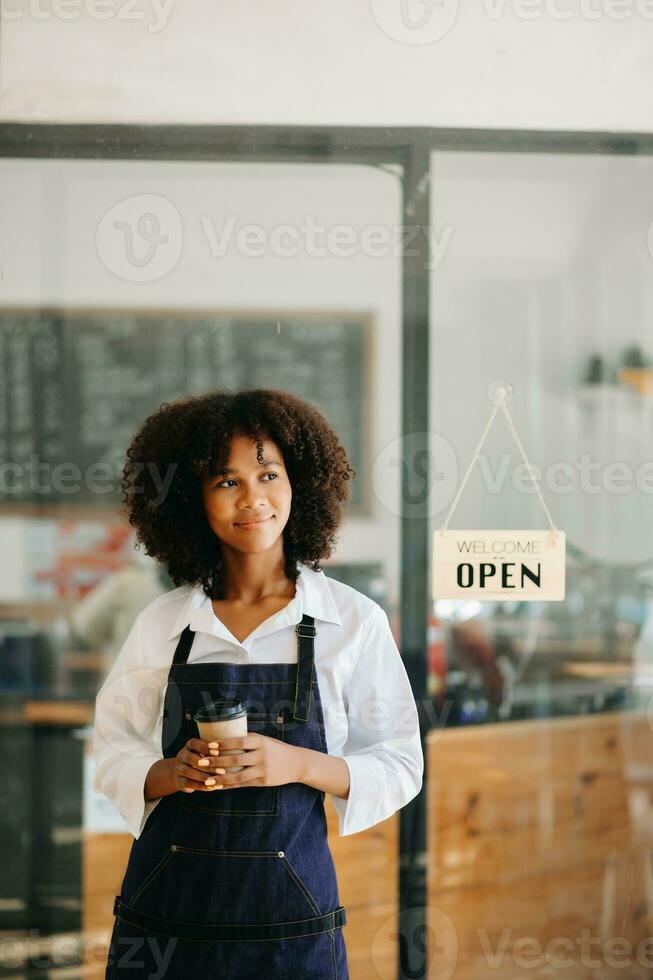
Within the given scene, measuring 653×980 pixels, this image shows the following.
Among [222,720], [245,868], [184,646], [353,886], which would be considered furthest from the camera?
[353,886]

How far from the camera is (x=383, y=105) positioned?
1898mm

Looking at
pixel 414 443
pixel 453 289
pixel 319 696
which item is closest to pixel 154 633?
pixel 319 696

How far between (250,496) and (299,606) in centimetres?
20

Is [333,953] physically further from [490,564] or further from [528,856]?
[490,564]

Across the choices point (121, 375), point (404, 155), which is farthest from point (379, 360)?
point (121, 375)

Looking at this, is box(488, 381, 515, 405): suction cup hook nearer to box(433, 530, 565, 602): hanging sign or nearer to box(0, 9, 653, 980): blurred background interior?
box(0, 9, 653, 980): blurred background interior

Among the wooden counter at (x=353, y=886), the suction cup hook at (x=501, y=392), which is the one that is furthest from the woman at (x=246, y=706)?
the suction cup hook at (x=501, y=392)

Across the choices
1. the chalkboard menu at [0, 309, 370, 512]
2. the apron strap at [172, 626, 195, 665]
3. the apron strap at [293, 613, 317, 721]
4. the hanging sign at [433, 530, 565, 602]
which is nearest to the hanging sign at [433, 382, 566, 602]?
the hanging sign at [433, 530, 565, 602]

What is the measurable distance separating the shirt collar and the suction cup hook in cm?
53

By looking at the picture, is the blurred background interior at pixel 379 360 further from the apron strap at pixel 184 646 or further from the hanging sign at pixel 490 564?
the apron strap at pixel 184 646

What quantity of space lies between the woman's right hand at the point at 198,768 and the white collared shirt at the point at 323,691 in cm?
13

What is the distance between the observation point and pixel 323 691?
5.10 ft

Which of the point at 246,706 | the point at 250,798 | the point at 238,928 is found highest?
the point at 246,706

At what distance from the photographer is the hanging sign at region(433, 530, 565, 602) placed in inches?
74.6
